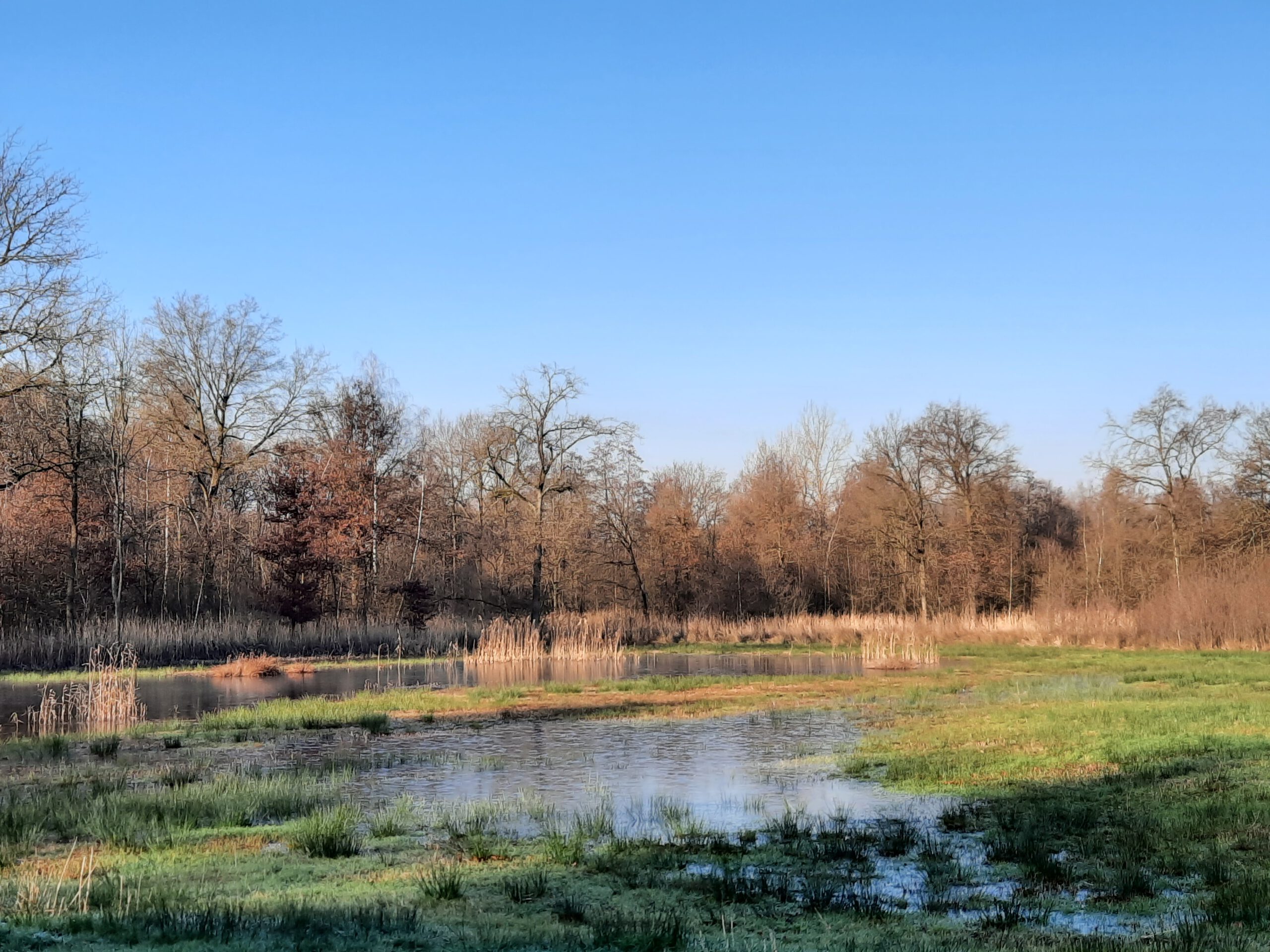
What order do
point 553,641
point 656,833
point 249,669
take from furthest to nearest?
point 553,641
point 249,669
point 656,833

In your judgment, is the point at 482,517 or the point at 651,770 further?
the point at 482,517

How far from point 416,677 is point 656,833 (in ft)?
68.0

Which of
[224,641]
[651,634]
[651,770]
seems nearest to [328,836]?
[651,770]

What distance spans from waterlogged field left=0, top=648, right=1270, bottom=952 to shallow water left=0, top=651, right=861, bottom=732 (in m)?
5.06

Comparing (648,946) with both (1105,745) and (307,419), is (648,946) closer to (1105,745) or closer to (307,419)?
(1105,745)

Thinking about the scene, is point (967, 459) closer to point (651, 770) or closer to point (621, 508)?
point (621, 508)

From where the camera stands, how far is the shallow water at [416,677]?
23.0 metres

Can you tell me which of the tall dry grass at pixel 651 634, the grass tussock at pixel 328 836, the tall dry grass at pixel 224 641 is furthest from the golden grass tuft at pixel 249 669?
the grass tussock at pixel 328 836

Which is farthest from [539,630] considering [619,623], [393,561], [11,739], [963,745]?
[963,745]

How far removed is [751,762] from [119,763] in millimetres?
9061

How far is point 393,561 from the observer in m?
55.3

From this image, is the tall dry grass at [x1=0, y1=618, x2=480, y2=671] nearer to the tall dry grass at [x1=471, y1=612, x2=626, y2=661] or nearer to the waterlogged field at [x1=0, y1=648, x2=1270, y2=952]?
the tall dry grass at [x1=471, y1=612, x2=626, y2=661]

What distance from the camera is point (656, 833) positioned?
9.86 m

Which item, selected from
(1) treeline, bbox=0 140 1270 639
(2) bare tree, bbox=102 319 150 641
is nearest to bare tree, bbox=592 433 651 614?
(1) treeline, bbox=0 140 1270 639
